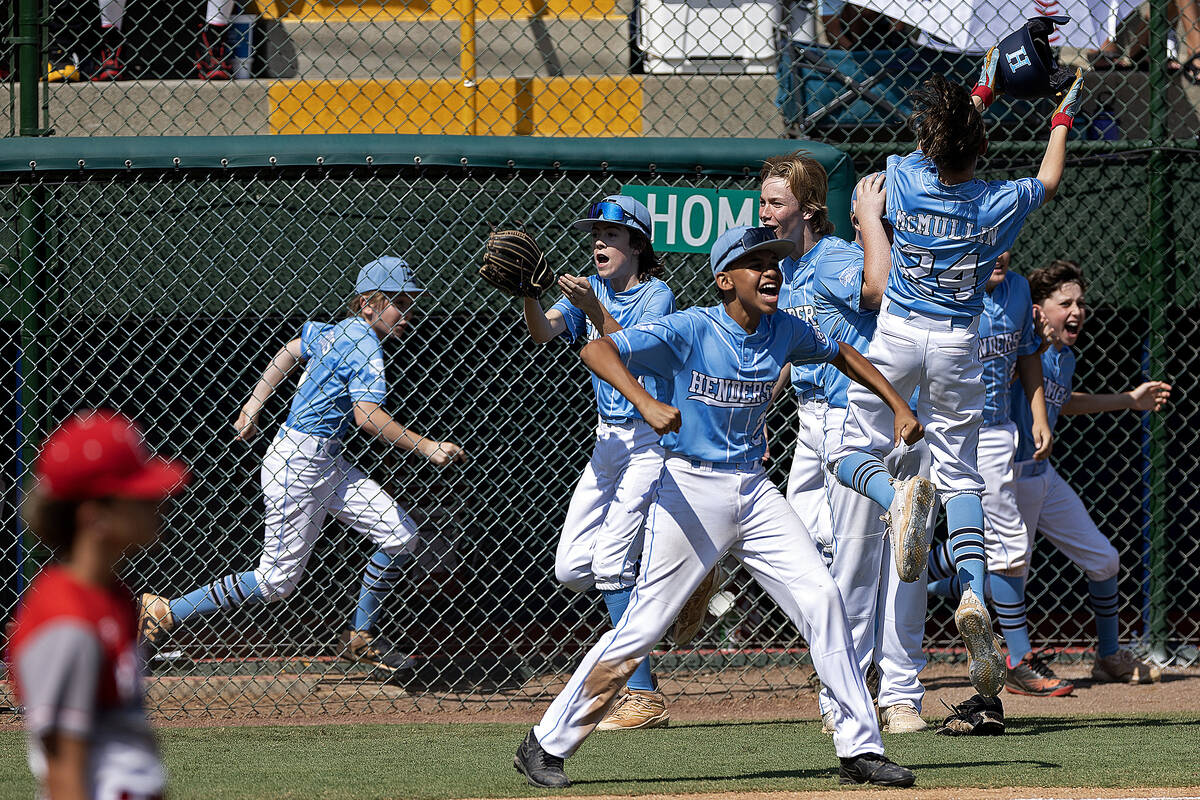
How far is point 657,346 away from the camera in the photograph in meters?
3.82

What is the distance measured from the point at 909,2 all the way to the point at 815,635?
406 cm

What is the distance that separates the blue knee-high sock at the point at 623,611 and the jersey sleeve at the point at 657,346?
1.67m

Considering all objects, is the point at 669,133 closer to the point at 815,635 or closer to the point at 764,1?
the point at 764,1

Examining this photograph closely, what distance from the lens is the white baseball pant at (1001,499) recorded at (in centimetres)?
582

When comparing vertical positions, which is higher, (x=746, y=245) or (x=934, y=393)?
(x=746, y=245)

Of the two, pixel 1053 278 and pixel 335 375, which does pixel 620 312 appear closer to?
pixel 335 375

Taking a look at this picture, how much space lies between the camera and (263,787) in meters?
3.91

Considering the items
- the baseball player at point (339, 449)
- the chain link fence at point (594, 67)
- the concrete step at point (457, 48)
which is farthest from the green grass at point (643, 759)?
the concrete step at point (457, 48)

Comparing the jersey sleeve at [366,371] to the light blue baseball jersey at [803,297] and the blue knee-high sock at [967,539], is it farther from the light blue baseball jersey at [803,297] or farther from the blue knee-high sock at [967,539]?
the blue knee-high sock at [967,539]

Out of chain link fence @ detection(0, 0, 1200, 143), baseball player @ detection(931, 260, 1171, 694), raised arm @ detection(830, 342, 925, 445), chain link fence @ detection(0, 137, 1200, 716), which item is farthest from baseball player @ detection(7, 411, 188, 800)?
chain link fence @ detection(0, 0, 1200, 143)

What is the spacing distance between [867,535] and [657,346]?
1367 mm

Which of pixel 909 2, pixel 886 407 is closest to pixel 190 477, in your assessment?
pixel 886 407

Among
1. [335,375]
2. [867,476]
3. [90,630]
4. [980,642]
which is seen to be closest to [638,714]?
[867,476]

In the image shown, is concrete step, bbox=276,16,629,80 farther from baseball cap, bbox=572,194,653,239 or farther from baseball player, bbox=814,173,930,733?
baseball player, bbox=814,173,930,733
